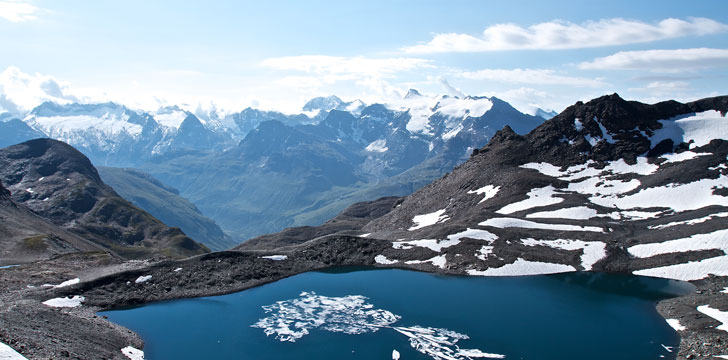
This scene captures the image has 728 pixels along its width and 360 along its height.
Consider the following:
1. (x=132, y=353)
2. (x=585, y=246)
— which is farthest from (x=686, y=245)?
(x=132, y=353)

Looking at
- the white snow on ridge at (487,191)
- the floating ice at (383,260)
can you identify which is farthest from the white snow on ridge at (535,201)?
the floating ice at (383,260)

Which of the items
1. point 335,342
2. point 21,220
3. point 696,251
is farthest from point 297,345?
point 21,220

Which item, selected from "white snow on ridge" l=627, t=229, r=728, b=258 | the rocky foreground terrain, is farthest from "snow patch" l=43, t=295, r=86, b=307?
"white snow on ridge" l=627, t=229, r=728, b=258

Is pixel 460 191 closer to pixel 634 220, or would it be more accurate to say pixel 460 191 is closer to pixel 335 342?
pixel 634 220

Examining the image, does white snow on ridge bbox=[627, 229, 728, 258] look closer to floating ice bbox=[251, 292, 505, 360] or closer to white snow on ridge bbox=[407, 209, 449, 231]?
white snow on ridge bbox=[407, 209, 449, 231]

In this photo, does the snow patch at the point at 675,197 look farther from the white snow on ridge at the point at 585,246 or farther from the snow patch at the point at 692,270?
the snow patch at the point at 692,270

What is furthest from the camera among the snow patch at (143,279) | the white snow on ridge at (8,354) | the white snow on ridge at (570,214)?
the white snow on ridge at (570,214)

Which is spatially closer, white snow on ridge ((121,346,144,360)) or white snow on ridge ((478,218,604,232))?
white snow on ridge ((121,346,144,360))
